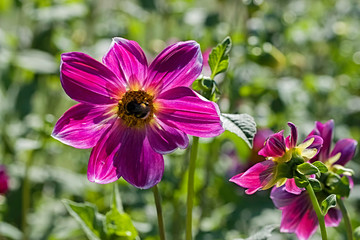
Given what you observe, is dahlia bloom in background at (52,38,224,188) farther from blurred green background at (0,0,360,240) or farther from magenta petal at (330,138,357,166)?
blurred green background at (0,0,360,240)

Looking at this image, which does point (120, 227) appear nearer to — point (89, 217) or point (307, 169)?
point (89, 217)

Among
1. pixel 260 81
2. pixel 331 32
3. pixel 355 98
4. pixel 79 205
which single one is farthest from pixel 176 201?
pixel 355 98

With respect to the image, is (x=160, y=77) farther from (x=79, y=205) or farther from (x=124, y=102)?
(x=79, y=205)

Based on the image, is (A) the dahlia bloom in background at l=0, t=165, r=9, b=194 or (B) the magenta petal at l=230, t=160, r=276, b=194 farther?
(A) the dahlia bloom in background at l=0, t=165, r=9, b=194

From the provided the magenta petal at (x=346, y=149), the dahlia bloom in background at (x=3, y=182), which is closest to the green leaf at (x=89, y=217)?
the magenta petal at (x=346, y=149)

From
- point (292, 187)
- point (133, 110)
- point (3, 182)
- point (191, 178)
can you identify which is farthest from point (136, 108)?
point (3, 182)

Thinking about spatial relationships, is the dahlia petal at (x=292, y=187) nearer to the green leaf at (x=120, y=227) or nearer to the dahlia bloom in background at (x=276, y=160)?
the dahlia bloom in background at (x=276, y=160)

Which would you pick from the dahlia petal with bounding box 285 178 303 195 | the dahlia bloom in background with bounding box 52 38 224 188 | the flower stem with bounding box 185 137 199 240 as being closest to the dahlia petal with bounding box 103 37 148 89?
the dahlia bloom in background with bounding box 52 38 224 188
